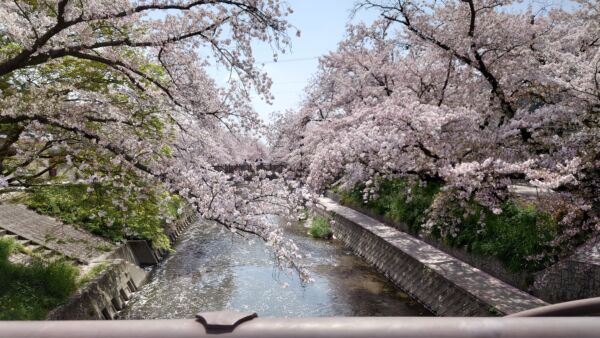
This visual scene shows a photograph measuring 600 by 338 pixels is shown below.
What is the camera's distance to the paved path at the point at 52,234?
11711mm

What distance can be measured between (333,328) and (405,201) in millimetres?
16395

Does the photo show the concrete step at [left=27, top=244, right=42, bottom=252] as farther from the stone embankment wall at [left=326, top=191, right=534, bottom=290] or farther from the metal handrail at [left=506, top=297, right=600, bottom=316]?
the metal handrail at [left=506, top=297, right=600, bottom=316]

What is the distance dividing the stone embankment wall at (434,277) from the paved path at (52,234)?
6847mm

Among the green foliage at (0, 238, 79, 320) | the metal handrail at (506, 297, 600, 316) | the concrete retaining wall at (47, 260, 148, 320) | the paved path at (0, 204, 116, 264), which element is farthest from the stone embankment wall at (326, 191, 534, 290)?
the paved path at (0, 204, 116, 264)

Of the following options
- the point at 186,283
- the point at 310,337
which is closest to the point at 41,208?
the point at 186,283

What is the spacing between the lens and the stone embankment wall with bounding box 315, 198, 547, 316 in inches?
341

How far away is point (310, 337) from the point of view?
1282mm

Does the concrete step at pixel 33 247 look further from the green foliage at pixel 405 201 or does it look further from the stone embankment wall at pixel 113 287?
the green foliage at pixel 405 201

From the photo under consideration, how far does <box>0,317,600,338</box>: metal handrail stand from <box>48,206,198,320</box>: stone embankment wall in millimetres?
7323

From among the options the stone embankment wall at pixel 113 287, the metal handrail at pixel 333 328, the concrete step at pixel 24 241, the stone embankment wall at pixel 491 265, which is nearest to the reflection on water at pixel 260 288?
the stone embankment wall at pixel 113 287

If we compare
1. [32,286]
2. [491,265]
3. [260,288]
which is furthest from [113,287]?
[491,265]


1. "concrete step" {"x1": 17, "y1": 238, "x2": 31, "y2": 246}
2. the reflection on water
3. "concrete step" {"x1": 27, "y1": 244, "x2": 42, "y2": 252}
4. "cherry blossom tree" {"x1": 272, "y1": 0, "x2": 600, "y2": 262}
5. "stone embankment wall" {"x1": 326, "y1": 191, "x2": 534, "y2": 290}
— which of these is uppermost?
"cherry blossom tree" {"x1": 272, "y1": 0, "x2": 600, "y2": 262}

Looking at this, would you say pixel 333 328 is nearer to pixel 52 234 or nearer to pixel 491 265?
pixel 491 265

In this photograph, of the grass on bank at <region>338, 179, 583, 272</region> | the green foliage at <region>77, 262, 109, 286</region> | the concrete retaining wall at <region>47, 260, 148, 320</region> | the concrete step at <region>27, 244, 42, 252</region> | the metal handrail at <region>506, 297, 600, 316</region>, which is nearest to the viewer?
the metal handrail at <region>506, 297, 600, 316</region>
